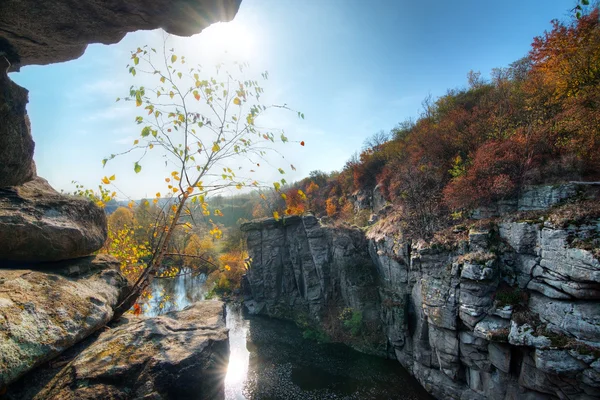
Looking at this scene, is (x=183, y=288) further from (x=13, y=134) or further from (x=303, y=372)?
(x=13, y=134)

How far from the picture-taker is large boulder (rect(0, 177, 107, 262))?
13.9 feet

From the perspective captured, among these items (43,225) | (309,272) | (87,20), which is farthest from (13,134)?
(309,272)

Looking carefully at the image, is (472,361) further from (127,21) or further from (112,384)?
(127,21)

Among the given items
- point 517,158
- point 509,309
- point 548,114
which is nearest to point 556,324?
point 509,309

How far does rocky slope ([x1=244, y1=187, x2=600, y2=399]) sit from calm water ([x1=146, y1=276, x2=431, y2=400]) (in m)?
1.83

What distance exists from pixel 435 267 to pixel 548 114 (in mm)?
12244

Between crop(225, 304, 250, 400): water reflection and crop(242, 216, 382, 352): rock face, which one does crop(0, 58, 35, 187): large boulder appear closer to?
crop(225, 304, 250, 400): water reflection

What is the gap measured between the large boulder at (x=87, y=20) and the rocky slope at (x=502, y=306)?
47.9ft

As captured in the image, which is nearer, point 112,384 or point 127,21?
point 112,384

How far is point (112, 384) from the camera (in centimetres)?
345

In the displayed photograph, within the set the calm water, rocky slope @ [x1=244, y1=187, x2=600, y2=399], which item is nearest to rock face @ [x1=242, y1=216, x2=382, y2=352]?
the calm water

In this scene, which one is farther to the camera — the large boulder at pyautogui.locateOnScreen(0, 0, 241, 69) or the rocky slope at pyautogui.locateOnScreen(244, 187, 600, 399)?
the rocky slope at pyautogui.locateOnScreen(244, 187, 600, 399)

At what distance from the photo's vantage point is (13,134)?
427 centimetres

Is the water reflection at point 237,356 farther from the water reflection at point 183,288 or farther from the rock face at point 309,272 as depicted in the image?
the water reflection at point 183,288
